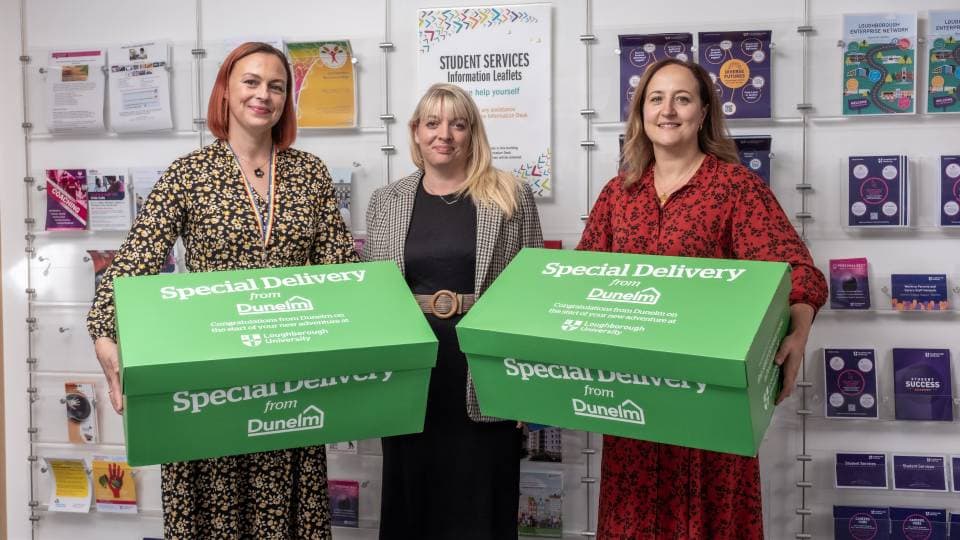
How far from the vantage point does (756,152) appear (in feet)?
9.01

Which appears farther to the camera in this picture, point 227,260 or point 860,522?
point 860,522

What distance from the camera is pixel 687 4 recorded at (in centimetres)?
282

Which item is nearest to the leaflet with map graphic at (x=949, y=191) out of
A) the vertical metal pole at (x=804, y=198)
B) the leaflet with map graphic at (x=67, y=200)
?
the vertical metal pole at (x=804, y=198)

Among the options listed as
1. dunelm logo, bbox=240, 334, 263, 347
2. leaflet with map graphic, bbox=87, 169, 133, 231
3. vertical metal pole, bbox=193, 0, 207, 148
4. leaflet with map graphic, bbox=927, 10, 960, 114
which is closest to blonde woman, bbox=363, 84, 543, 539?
dunelm logo, bbox=240, 334, 263, 347

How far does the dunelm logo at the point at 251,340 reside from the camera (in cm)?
162

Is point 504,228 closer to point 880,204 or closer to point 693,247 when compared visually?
point 693,247

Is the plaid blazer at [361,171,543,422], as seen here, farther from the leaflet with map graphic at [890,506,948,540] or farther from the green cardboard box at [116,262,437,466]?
the leaflet with map graphic at [890,506,948,540]

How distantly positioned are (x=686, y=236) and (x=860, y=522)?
A: 1.46 metres

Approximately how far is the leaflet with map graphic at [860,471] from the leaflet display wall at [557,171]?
3 cm

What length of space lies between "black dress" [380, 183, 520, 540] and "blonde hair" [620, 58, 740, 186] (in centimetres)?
47

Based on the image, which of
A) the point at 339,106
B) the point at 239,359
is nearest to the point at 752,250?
the point at 239,359

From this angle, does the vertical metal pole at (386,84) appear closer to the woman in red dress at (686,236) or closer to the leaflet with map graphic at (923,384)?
the woman in red dress at (686,236)

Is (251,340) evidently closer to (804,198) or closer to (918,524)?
(804,198)

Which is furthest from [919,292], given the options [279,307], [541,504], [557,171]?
[279,307]
